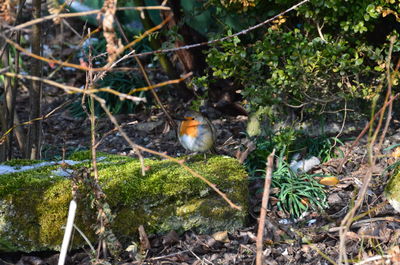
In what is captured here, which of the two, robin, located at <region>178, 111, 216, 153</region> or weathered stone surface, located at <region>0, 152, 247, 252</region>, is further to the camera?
robin, located at <region>178, 111, 216, 153</region>

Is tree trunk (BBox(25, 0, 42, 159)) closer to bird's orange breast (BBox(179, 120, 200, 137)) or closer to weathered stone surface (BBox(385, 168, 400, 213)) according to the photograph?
bird's orange breast (BBox(179, 120, 200, 137))

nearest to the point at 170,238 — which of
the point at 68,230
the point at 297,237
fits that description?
the point at 297,237

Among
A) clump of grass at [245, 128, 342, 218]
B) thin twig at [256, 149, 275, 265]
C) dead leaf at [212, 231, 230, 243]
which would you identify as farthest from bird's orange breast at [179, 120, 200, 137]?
thin twig at [256, 149, 275, 265]

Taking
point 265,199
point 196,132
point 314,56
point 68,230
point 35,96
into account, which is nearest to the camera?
point 265,199

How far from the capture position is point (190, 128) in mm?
4258

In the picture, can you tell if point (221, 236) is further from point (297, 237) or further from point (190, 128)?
point (190, 128)

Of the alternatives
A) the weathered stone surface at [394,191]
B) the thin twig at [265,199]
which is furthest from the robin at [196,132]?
the thin twig at [265,199]

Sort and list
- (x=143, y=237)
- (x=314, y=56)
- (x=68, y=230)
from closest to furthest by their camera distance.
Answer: (x=68, y=230)
(x=143, y=237)
(x=314, y=56)

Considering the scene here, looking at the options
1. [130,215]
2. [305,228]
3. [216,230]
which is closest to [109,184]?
[130,215]

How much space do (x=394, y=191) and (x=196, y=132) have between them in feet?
4.80

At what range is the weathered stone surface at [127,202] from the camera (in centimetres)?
350

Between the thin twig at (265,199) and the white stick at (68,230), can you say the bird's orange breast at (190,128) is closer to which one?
the white stick at (68,230)

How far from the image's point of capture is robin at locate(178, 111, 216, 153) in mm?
4246

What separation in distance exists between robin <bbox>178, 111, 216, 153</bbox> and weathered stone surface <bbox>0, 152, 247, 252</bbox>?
208 mm
